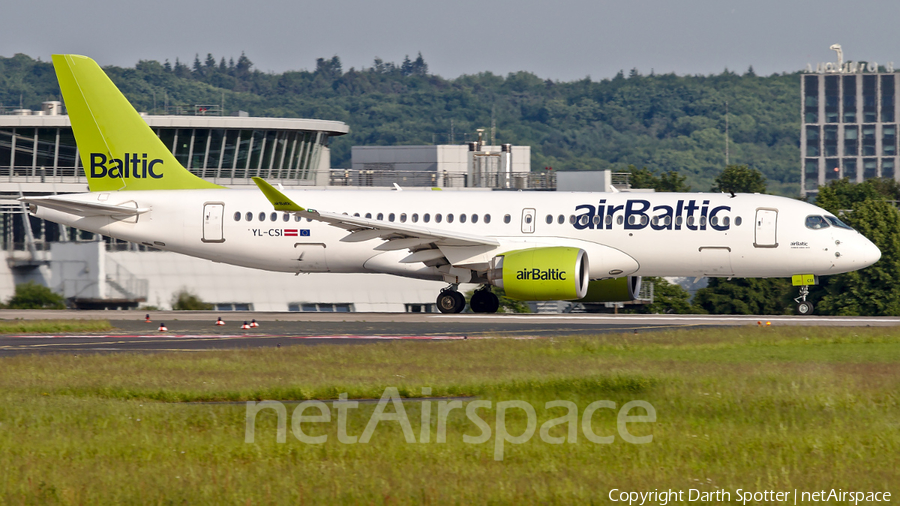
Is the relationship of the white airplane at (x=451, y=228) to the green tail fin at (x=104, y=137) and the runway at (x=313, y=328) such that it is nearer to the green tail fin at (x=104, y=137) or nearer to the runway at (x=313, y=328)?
the green tail fin at (x=104, y=137)

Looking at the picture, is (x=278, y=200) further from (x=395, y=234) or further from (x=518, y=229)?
(x=518, y=229)

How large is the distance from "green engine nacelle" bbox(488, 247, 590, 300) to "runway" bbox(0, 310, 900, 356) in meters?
0.77

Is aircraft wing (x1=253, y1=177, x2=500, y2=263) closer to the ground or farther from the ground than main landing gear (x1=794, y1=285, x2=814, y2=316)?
farther from the ground

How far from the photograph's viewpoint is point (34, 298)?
37.2 metres

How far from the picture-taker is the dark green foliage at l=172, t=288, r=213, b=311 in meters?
36.7

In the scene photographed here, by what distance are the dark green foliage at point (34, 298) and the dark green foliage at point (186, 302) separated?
4.13 metres

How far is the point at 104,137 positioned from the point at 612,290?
1537 centimetres

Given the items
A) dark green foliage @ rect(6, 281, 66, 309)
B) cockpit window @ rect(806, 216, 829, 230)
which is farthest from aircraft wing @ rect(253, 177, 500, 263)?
dark green foliage @ rect(6, 281, 66, 309)

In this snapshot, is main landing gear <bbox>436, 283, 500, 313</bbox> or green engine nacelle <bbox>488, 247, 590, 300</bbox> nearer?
green engine nacelle <bbox>488, 247, 590, 300</bbox>

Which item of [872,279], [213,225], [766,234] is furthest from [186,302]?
[872,279]

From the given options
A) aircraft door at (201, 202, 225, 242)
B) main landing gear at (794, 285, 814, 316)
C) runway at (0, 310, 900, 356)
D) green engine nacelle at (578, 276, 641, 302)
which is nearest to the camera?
runway at (0, 310, 900, 356)

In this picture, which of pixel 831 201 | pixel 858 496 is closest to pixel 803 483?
pixel 858 496

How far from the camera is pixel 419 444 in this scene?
10883mm

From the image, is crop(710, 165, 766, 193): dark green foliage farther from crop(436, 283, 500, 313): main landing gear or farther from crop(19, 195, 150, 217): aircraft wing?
crop(19, 195, 150, 217): aircraft wing
